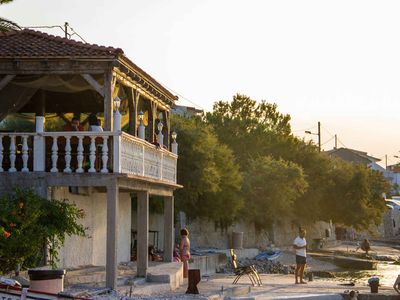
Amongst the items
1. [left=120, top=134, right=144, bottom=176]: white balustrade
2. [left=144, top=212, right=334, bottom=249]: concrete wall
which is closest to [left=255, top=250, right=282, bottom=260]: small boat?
[left=144, top=212, right=334, bottom=249]: concrete wall

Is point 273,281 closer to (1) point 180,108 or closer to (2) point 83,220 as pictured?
(2) point 83,220

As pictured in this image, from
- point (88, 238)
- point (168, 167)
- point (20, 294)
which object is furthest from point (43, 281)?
point (168, 167)

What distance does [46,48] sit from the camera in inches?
752

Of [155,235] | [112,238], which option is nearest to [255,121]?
[155,235]

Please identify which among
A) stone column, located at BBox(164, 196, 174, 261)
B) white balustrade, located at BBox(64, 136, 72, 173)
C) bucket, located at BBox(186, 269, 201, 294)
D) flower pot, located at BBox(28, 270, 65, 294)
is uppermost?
white balustrade, located at BBox(64, 136, 72, 173)

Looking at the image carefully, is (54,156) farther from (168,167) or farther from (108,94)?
(168,167)

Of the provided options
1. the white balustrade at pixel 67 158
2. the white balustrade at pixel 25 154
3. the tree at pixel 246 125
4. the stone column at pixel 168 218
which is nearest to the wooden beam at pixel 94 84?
the white balustrade at pixel 67 158

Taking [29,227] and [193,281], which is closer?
[29,227]

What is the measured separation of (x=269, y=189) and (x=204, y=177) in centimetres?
1380

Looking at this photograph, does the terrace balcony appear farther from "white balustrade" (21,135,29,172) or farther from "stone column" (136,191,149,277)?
"stone column" (136,191,149,277)

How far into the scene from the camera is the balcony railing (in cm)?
1856

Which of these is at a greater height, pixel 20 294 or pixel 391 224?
pixel 391 224

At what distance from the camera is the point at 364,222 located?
64.5m

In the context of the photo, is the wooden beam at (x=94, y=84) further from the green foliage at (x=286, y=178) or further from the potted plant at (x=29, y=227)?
Result: the green foliage at (x=286, y=178)
